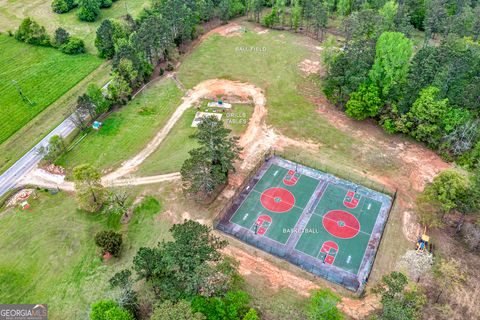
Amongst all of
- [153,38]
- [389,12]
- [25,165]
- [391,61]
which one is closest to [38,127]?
[25,165]

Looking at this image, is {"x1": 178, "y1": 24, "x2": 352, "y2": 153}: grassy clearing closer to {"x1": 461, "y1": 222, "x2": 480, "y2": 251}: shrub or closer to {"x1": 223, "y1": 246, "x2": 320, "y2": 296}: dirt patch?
{"x1": 461, "y1": 222, "x2": 480, "y2": 251}: shrub

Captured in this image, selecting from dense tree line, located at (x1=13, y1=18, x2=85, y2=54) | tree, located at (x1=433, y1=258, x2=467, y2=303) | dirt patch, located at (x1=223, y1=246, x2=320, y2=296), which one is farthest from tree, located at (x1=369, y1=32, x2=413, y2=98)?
dense tree line, located at (x1=13, y1=18, x2=85, y2=54)

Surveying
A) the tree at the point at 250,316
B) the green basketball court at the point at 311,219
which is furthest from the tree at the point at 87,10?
the tree at the point at 250,316

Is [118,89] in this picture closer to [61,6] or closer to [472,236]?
[61,6]

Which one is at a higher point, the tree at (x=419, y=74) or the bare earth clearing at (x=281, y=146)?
the tree at (x=419, y=74)

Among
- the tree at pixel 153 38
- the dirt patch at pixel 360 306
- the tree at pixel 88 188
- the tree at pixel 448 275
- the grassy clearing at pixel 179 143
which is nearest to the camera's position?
the dirt patch at pixel 360 306

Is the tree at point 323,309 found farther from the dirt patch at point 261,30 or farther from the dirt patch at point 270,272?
the dirt patch at point 261,30
